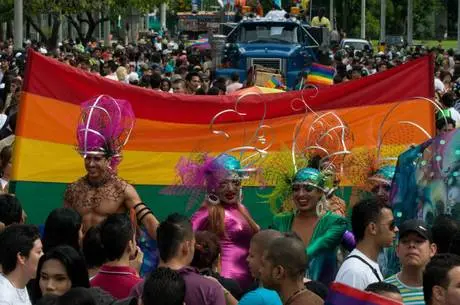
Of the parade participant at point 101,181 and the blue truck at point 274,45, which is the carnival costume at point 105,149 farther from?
the blue truck at point 274,45

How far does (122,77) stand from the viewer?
23.3 meters

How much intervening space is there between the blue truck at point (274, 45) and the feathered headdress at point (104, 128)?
18.0m

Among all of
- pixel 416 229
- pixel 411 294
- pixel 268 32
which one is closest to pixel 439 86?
pixel 268 32

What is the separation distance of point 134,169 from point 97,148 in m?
1.92

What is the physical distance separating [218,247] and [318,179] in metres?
1.29

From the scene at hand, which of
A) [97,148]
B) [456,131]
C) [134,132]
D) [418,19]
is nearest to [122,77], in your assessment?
[134,132]

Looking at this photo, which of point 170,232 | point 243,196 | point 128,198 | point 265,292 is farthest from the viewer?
point 243,196

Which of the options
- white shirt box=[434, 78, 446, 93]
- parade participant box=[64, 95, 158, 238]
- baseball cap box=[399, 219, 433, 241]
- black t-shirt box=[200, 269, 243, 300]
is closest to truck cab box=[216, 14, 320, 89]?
white shirt box=[434, 78, 446, 93]

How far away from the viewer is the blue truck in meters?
30.3

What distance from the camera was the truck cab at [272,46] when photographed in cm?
3025

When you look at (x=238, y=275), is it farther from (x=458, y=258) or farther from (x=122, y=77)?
(x=122, y=77)

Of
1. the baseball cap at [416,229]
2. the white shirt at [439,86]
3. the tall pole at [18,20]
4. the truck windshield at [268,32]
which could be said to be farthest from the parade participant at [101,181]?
the tall pole at [18,20]

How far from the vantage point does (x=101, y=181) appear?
32.4 feet

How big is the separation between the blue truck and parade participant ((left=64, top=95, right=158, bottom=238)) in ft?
60.1
